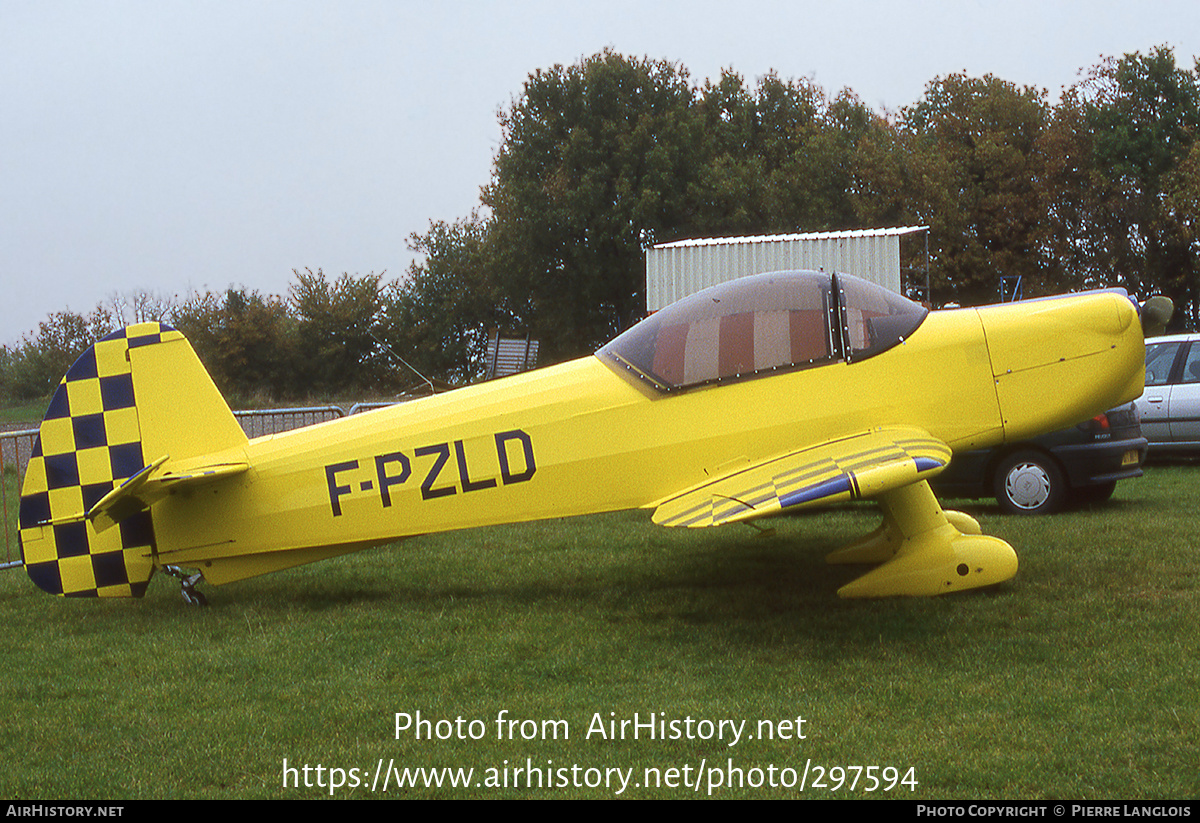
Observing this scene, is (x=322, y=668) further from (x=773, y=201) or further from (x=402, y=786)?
(x=773, y=201)

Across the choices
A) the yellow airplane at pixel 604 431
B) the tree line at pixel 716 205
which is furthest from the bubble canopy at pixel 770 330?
the tree line at pixel 716 205

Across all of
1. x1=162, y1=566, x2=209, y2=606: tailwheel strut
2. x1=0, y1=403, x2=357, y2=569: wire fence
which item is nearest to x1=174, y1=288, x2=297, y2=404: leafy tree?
x1=0, y1=403, x2=357, y2=569: wire fence

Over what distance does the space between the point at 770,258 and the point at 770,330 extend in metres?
10.6

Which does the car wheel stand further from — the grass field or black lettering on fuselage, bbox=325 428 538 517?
black lettering on fuselage, bbox=325 428 538 517

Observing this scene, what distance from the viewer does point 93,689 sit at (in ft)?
16.4

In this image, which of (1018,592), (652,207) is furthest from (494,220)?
(1018,592)

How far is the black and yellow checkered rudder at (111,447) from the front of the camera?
6.18m

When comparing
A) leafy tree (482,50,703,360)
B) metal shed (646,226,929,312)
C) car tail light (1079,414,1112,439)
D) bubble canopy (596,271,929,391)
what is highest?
leafy tree (482,50,703,360)

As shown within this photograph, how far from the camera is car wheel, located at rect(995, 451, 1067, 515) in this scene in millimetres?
8992

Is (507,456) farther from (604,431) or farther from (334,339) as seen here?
(334,339)

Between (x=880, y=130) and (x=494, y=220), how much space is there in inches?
621

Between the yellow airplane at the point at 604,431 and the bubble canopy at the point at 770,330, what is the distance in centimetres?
1

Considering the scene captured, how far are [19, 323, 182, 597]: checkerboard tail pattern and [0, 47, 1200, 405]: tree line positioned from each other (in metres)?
27.7

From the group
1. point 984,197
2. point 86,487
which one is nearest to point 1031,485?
point 86,487
